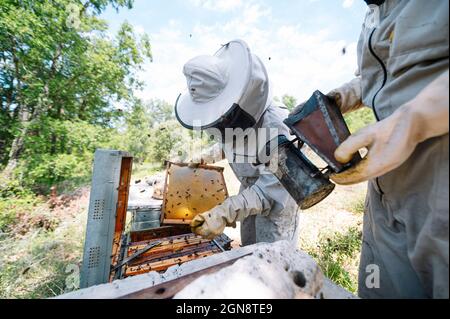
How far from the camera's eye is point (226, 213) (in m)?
2.05

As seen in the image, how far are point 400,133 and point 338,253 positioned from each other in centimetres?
374

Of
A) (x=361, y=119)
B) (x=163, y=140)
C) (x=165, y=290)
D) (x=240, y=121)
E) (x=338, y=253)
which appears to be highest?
(x=361, y=119)

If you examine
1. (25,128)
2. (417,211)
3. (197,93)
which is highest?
(25,128)

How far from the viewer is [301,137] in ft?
4.10

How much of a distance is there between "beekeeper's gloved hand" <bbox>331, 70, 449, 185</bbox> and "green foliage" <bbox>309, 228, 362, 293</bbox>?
9.10 ft

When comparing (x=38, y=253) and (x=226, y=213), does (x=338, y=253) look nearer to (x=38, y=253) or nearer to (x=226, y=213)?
(x=226, y=213)

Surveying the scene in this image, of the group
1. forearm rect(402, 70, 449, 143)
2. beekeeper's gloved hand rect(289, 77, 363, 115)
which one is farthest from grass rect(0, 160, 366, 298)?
forearm rect(402, 70, 449, 143)

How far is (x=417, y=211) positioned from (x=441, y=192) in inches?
7.4

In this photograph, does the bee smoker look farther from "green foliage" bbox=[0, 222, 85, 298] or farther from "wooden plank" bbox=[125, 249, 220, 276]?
"green foliage" bbox=[0, 222, 85, 298]

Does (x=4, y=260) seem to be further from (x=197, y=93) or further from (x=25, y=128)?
(x=25, y=128)

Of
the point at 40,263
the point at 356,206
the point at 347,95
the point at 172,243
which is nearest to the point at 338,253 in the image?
the point at 356,206

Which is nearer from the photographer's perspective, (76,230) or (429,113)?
(429,113)

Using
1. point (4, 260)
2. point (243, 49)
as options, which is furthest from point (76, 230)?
point (243, 49)

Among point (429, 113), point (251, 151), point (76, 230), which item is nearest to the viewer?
point (429, 113)
